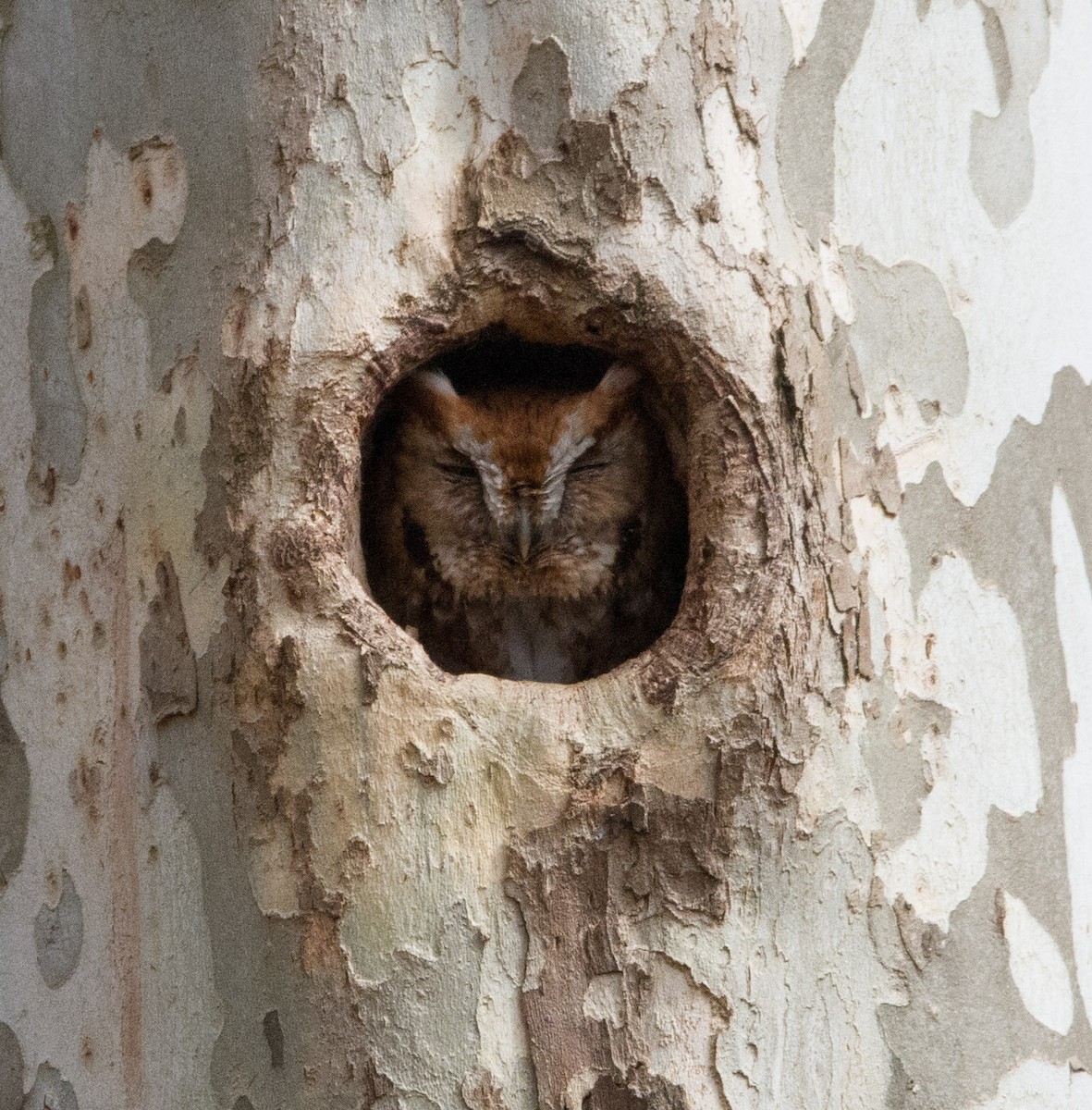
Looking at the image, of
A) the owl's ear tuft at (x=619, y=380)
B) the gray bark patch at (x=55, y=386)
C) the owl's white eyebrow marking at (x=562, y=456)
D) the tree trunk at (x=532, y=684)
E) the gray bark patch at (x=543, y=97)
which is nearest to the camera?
the tree trunk at (x=532, y=684)

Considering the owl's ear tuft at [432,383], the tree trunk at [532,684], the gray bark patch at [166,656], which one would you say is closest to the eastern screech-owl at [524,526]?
the owl's ear tuft at [432,383]

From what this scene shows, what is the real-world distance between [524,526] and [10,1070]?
112 cm

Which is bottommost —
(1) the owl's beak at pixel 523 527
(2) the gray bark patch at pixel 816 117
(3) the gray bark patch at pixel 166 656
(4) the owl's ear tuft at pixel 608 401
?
(3) the gray bark patch at pixel 166 656

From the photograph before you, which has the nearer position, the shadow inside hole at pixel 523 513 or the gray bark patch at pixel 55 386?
the gray bark patch at pixel 55 386

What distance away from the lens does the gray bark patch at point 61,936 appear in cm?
162

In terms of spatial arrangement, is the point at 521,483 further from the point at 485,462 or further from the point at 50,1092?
the point at 50,1092

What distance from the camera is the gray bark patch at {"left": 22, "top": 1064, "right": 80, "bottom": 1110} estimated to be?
5.39 feet

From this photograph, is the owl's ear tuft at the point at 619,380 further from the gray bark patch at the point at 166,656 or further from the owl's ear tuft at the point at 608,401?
the gray bark patch at the point at 166,656

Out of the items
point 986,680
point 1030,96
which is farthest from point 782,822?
point 1030,96

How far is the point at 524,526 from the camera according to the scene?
2.27 metres

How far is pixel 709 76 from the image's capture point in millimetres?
1580

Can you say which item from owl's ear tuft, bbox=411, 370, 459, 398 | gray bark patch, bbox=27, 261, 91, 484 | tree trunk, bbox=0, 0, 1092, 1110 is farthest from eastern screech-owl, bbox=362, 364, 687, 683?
gray bark patch, bbox=27, 261, 91, 484

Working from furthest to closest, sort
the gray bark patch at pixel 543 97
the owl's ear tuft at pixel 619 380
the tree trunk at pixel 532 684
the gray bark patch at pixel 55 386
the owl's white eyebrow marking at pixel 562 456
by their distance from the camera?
the owl's white eyebrow marking at pixel 562 456 < the owl's ear tuft at pixel 619 380 < the gray bark patch at pixel 55 386 < the gray bark patch at pixel 543 97 < the tree trunk at pixel 532 684

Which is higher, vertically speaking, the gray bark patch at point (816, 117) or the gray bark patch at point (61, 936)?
the gray bark patch at point (816, 117)
